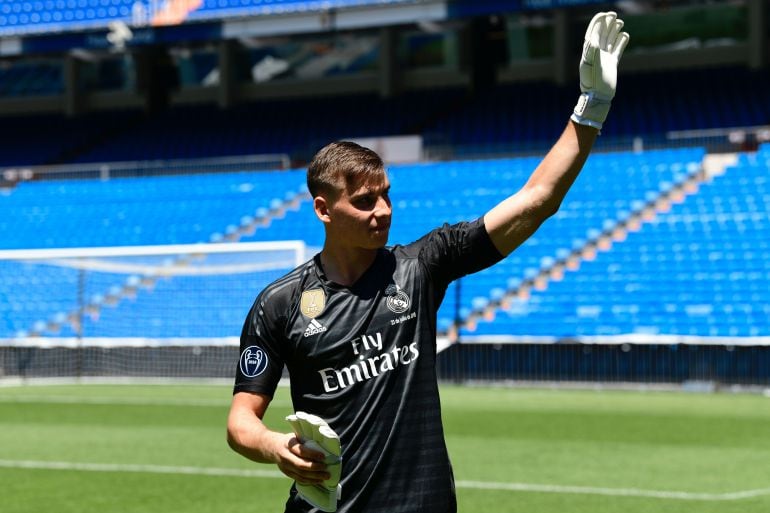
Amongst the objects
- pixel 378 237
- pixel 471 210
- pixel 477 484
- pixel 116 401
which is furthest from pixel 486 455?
pixel 471 210

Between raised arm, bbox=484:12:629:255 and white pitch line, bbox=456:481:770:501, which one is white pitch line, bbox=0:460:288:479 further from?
raised arm, bbox=484:12:629:255

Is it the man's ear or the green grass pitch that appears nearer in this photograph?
the man's ear

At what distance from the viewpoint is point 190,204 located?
3159cm

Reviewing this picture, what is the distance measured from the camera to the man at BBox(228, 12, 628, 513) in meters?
3.98

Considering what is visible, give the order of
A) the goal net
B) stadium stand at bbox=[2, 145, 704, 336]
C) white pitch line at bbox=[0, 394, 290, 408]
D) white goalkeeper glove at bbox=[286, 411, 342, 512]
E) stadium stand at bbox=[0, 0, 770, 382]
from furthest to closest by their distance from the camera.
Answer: stadium stand at bbox=[2, 145, 704, 336] → the goal net → stadium stand at bbox=[0, 0, 770, 382] → white pitch line at bbox=[0, 394, 290, 408] → white goalkeeper glove at bbox=[286, 411, 342, 512]

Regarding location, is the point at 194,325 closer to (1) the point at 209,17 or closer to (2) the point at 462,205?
(2) the point at 462,205

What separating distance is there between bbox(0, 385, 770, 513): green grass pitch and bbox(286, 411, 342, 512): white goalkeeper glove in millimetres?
5879

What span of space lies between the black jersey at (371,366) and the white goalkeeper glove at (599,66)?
1.61 feet

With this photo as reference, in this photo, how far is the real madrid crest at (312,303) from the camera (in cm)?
405

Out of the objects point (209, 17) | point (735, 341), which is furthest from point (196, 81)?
point (735, 341)

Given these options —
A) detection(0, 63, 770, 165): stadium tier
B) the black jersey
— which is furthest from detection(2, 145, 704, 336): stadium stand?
the black jersey

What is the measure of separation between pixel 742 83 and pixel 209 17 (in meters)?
13.4

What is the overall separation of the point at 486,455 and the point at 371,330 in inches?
347

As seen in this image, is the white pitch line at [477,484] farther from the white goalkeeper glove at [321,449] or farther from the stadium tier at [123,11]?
the stadium tier at [123,11]
